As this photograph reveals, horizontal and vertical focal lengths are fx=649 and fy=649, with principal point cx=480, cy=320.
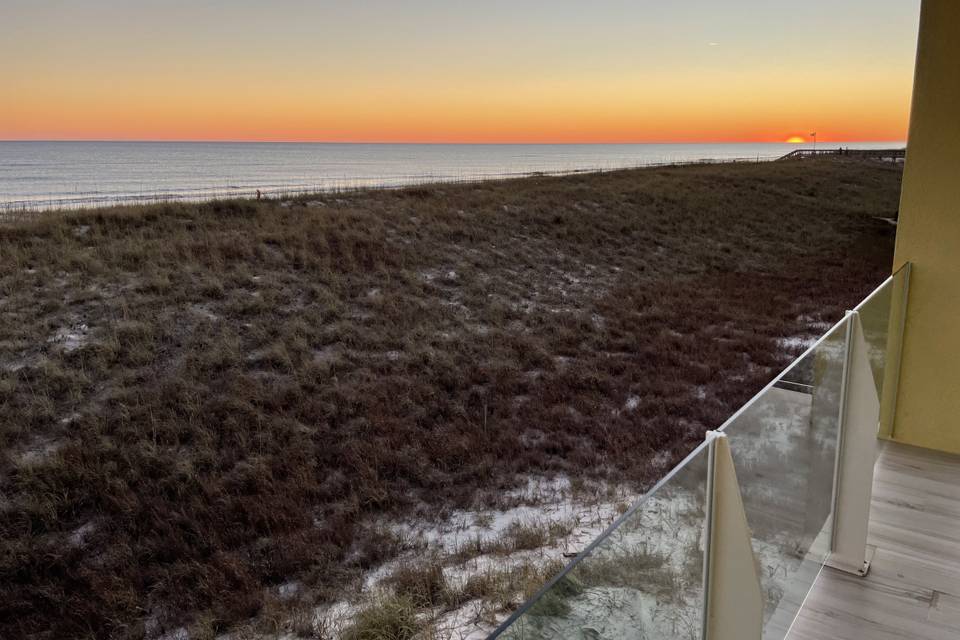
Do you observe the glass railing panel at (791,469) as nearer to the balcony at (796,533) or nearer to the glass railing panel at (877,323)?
the balcony at (796,533)

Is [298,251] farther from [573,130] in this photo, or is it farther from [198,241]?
[573,130]

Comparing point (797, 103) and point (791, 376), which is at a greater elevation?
point (797, 103)

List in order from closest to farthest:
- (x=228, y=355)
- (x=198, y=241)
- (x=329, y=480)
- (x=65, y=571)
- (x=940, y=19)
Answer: (x=940, y=19) → (x=65, y=571) → (x=329, y=480) → (x=228, y=355) → (x=198, y=241)

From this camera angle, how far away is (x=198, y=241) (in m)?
11.7

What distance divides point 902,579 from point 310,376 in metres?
6.29

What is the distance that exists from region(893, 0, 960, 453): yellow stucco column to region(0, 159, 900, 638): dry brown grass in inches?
89.9

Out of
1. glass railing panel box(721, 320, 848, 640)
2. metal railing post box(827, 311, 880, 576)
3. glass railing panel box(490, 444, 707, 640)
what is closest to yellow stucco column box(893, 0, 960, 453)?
metal railing post box(827, 311, 880, 576)

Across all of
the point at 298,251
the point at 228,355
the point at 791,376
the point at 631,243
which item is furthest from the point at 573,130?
the point at 791,376

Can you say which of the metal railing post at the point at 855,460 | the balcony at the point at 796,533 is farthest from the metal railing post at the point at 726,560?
the metal railing post at the point at 855,460

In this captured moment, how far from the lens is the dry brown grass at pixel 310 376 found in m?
4.73

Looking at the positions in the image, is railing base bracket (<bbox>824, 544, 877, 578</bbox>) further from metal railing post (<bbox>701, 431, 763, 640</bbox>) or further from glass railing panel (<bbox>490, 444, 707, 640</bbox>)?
glass railing panel (<bbox>490, 444, 707, 640</bbox>)

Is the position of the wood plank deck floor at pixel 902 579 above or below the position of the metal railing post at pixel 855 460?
below

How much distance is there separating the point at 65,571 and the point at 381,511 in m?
2.23

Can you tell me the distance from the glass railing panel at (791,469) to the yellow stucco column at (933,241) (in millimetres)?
1823
